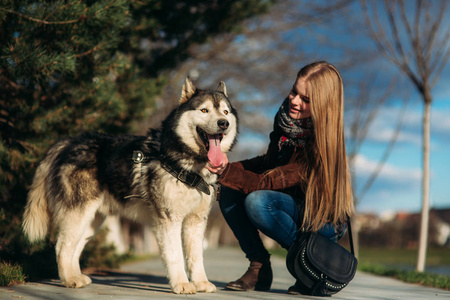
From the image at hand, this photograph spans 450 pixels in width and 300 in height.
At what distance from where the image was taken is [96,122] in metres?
5.23

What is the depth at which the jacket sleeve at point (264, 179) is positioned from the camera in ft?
10.5

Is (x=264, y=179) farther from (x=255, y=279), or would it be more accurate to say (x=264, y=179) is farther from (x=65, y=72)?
(x=65, y=72)

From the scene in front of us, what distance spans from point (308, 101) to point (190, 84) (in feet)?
3.21

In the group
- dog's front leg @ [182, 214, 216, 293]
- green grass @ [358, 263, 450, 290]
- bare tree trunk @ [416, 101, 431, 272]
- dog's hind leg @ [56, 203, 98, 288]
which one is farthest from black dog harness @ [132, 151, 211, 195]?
bare tree trunk @ [416, 101, 431, 272]

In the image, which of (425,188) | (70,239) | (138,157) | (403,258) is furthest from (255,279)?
(403,258)

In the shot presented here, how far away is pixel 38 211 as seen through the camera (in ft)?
12.9

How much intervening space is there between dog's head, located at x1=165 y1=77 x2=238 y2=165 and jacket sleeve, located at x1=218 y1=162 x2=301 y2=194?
0.21m

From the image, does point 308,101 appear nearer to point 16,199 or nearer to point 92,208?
point 92,208

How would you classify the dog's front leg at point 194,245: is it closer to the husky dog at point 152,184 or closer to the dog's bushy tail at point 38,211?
the husky dog at point 152,184

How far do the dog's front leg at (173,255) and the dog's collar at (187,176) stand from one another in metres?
0.31

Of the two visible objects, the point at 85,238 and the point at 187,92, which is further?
the point at 85,238

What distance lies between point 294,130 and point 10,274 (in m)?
2.46

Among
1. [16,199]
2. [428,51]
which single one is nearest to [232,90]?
[428,51]

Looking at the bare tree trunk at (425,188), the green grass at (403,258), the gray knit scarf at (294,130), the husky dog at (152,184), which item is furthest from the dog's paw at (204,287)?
the green grass at (403,258)
